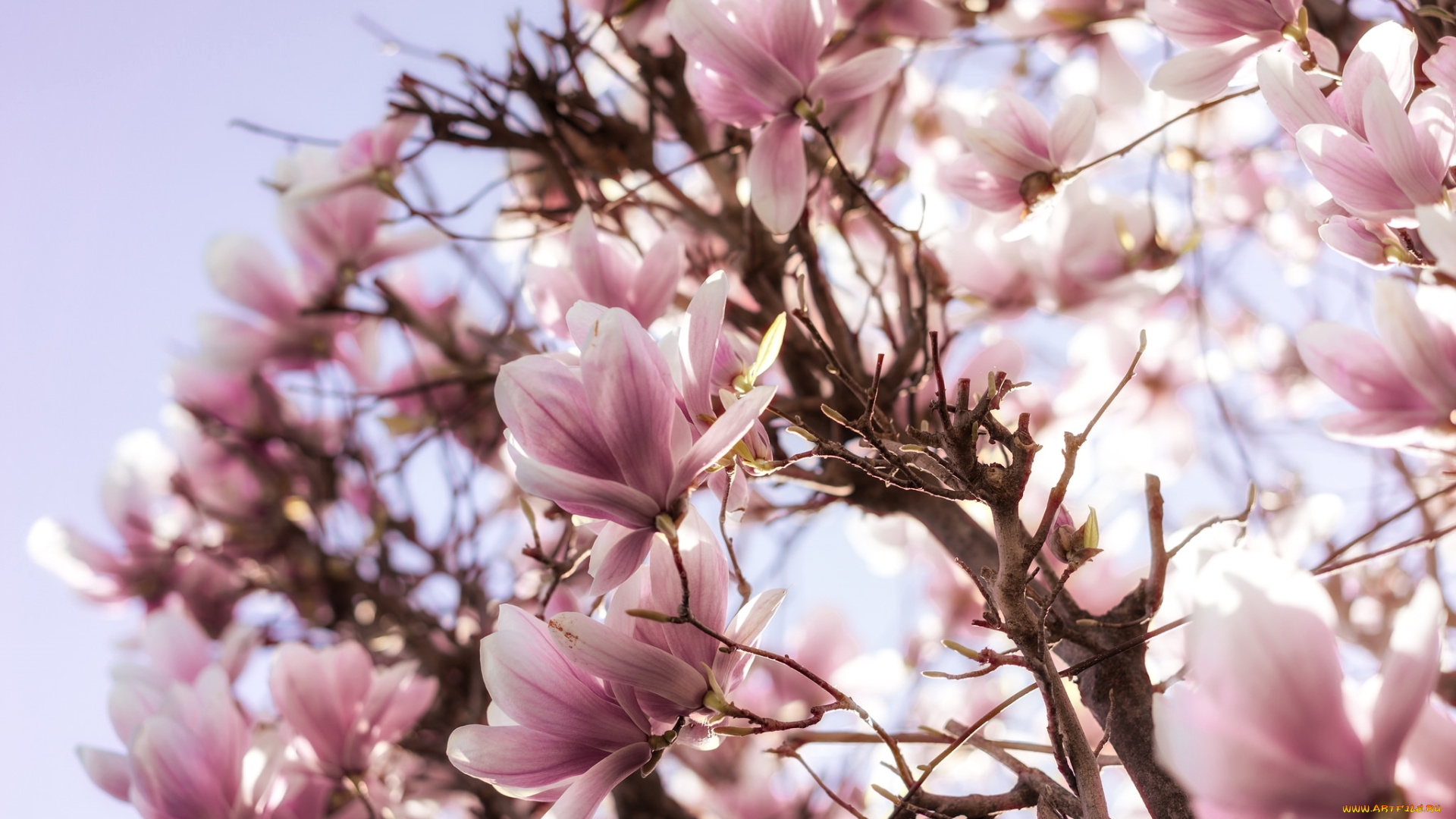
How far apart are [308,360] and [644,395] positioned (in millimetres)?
1370

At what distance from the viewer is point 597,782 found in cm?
71

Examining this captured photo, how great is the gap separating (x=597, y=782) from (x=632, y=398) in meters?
0.33

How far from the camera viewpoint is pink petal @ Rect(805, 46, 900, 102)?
3.33 ft

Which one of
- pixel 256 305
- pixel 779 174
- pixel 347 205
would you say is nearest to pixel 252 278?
pixel 256 305

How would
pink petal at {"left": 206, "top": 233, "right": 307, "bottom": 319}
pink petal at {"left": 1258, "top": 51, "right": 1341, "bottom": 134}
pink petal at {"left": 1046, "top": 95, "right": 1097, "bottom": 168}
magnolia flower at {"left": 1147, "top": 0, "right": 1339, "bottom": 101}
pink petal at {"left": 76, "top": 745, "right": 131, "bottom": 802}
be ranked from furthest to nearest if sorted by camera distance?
pink petal at {"left": 206, "top": 233, "right": 307, "bottom": 319}, pink petal at {"left": 76, "top": 745, "right": 131, "bottom": 802}, pink petal at {"left": 1046, "top": 95, "right": 1097, "bottom": 168}, magnolia flower at {"left": 1147, "top": 0, "right": 1339, "bottom": 101}, pink petal at {"left": 1258, "top": 51, "right": 1341, "bottom": 134}

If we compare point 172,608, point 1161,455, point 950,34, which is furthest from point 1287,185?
point 172,608

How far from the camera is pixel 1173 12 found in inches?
34.6

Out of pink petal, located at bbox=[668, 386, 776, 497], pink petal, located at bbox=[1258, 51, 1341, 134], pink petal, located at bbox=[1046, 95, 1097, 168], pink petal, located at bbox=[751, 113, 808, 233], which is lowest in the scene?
pink petal, located at bbox=[668, 386, 776, 497]

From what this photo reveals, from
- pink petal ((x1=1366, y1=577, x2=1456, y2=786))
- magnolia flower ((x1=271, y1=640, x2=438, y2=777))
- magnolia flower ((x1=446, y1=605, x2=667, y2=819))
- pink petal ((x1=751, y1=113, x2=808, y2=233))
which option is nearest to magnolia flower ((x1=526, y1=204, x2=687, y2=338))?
pink petal ((x1=751, y1=113, x2=808, y2=233))

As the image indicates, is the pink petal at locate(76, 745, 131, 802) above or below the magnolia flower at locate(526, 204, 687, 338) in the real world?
below

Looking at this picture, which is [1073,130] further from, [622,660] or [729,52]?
[622,660]

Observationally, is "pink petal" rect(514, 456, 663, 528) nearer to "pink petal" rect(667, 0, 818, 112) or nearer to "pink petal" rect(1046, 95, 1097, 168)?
"pink petal" rect(667, 0, 818, 112)

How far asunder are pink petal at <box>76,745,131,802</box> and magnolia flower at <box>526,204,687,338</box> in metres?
0.84

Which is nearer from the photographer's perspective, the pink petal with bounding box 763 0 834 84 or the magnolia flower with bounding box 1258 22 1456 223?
the magnolia flower with bounding box 1258 22 1456 223
